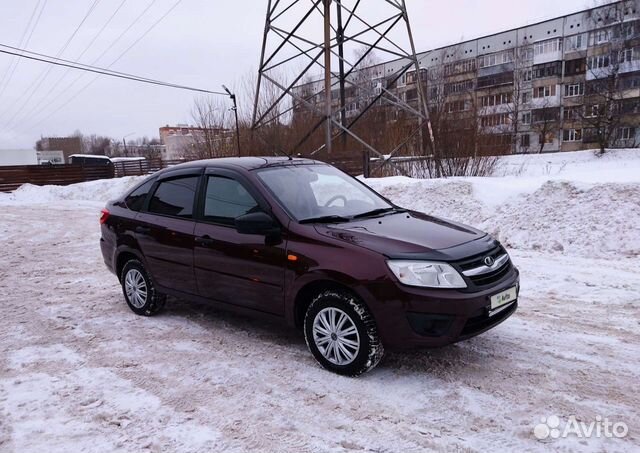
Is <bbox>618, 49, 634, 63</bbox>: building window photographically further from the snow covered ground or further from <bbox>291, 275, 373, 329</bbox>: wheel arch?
<bbox>291, 275, 373, 329</bbox>: wheel arch

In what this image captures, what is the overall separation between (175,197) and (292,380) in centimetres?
244

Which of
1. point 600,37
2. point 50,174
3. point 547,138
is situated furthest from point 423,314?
point 547,138

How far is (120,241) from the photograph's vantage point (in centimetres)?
552

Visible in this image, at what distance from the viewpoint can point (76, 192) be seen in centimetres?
2411

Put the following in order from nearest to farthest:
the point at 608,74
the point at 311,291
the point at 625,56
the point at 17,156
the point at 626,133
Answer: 1. the point at 311,291
2. the point at 625,56
3. the point at 608,74
4. the point at 626,133
5. the point at 17,156

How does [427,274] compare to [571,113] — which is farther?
[571,113]

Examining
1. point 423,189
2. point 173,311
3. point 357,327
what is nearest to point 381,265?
point 357,327

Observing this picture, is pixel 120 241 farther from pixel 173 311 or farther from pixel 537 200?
pixel 537 200

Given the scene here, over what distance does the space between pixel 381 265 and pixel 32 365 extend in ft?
10.5

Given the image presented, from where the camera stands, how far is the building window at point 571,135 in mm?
46688

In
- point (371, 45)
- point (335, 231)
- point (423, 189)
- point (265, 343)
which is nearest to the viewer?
point (335, 231)

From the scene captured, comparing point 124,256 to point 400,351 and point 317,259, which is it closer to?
point 317,259

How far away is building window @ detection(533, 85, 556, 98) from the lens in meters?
47.4

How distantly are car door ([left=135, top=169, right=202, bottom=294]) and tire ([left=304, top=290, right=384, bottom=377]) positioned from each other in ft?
5.13
